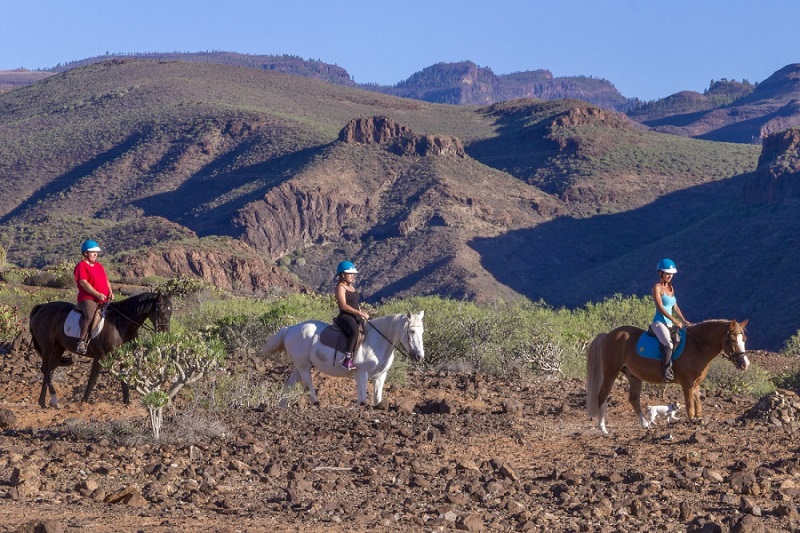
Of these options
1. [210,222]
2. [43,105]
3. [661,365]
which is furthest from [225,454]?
[43,105]

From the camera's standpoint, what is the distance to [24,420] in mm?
12805

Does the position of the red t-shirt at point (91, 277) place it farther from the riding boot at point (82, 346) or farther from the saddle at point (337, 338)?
the saddle at point (337, 338)

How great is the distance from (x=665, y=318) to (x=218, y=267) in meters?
43.5

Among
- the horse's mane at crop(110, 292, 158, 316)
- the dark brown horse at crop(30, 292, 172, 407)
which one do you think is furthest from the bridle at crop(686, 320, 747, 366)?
the horse's mane at crop(110, 292, 158, 316)

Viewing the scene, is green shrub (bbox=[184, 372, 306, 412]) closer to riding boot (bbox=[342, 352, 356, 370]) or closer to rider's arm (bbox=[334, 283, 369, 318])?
riding boot (bbox=[342, 352, 356, 370])

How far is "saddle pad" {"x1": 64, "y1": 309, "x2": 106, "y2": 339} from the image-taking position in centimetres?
1369

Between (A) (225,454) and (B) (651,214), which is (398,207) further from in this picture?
(A) (225,454)

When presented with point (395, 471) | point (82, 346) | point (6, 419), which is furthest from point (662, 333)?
point (6, 419)

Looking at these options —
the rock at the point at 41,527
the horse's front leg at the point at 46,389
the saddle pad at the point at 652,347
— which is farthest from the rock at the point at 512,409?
the rock at the point at 41,527

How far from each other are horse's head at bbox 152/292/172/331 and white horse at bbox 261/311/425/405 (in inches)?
60.3

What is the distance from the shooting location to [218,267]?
5478 centimetres

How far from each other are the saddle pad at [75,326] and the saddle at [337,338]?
259cm

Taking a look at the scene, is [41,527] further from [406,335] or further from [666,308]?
[666,308]

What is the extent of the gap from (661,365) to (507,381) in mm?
4827
